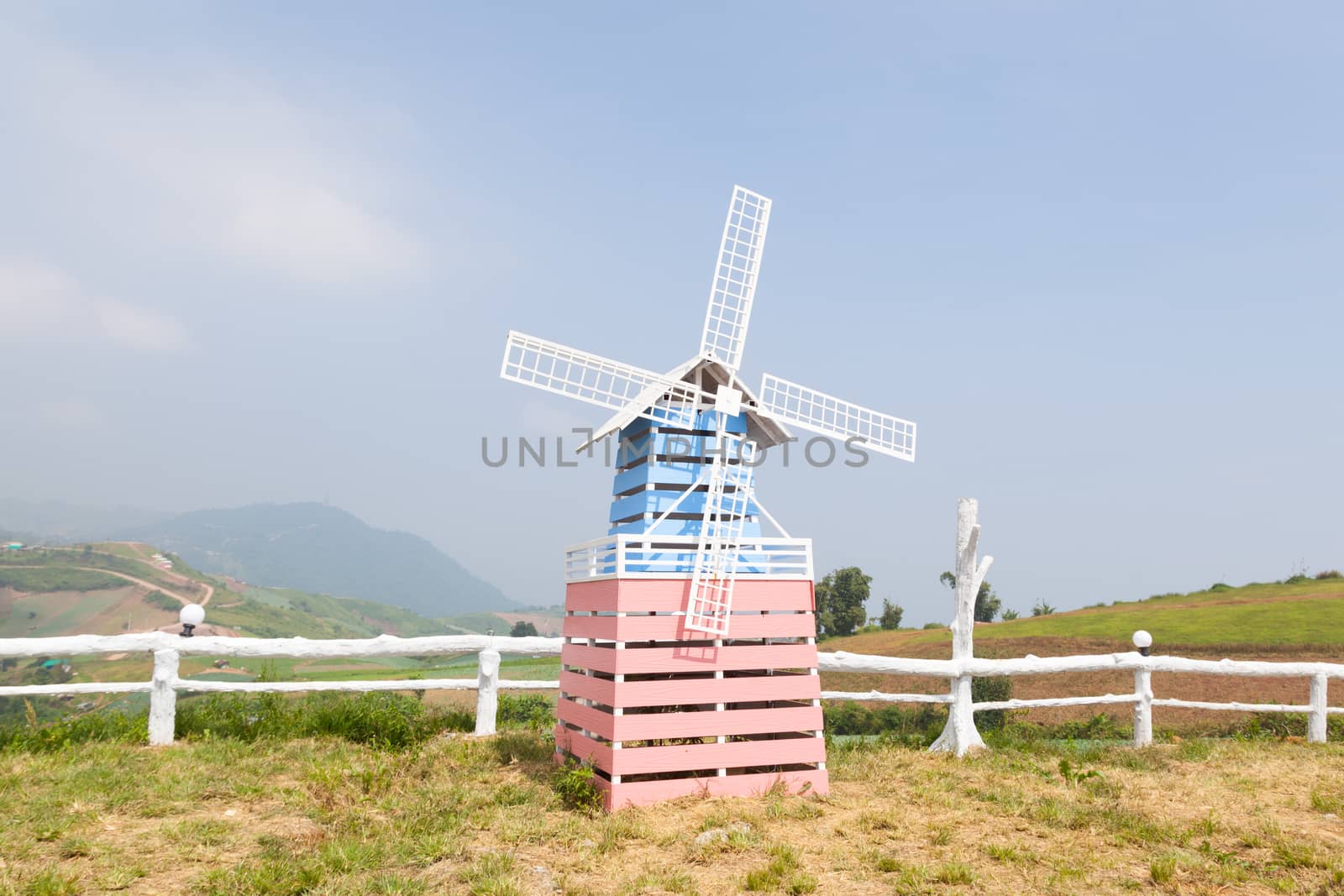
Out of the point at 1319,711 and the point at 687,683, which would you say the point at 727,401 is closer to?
the point at 687,683

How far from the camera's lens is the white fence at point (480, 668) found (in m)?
9.94

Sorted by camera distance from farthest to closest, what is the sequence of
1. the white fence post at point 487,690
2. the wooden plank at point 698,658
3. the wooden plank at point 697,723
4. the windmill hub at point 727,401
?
the white fence post at point 487,690
the windmill hub at point 727,401
the wooden plank at point 698,658
the wooden plank at point 697,723

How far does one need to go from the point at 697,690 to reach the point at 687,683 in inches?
5.3

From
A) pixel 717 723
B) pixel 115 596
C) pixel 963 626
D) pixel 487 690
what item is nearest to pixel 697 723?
pixel 717 723

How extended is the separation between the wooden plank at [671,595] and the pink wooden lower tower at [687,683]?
0.01 m

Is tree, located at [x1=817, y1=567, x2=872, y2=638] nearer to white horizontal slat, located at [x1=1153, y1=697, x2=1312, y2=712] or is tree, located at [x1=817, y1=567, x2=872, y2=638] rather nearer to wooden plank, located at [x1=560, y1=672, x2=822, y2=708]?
white horizontal slat, located at [x1=1153, y1=697, x2=1312, y2=712]

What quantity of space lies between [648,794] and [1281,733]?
37.2 feet

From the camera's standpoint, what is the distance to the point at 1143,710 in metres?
11.8

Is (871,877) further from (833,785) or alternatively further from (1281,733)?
(1281,733)

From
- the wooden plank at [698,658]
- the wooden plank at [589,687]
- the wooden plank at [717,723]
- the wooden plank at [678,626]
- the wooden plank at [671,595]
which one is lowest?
the wooden plank at [717,723]

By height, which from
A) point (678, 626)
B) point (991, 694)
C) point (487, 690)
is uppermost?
point (678, 626)

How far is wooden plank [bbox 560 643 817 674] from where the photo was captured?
7.91m

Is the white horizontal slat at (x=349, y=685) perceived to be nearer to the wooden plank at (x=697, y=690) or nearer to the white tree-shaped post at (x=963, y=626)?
the wooden plank at (x=697, y=690)

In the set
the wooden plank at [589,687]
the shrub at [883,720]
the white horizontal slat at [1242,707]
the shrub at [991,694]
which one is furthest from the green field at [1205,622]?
the wooden plank at [589,687]
